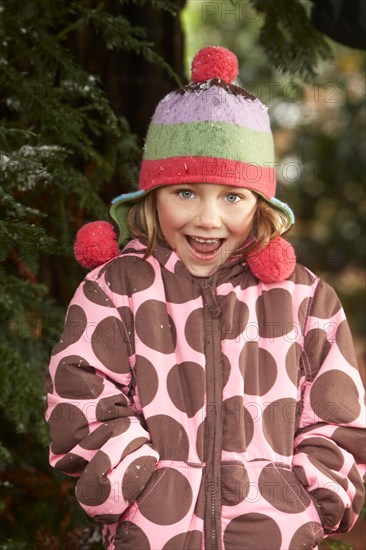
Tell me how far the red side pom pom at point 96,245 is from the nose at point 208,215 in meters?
0.32

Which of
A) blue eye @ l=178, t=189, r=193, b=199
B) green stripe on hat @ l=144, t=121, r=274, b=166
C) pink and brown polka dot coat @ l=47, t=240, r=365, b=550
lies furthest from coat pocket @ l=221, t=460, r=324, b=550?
green stripe on hat @ l=144, t=121, r=274, b=166

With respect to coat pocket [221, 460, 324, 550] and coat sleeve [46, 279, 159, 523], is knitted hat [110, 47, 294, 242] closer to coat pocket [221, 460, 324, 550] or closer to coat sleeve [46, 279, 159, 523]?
coat sleeve [46, 279, 159, 523]

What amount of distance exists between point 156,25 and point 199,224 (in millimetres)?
1726

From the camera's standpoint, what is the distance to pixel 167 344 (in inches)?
102

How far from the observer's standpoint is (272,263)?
105 inches

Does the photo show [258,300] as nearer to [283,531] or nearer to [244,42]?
[283,531]

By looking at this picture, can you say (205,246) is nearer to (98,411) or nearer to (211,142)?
(211,142)

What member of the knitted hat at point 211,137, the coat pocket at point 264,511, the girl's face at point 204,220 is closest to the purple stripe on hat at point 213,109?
the knitted hat at point 211,137

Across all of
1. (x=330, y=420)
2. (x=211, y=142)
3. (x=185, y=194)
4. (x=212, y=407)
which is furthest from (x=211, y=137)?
(x=330, y=420)

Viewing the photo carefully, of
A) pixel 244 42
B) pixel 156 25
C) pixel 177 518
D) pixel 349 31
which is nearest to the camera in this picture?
pixel 177 518

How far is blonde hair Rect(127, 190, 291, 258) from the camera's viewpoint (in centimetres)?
273

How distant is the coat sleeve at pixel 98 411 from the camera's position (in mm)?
2432

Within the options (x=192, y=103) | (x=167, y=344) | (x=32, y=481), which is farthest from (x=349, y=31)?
(x=32, y=481)

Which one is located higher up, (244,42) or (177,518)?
(244,42)
